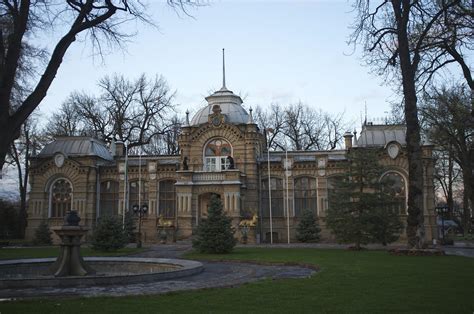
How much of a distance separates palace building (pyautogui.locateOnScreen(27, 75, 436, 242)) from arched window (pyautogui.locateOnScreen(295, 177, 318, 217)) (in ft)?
0.26

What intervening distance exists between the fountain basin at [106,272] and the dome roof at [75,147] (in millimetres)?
21724

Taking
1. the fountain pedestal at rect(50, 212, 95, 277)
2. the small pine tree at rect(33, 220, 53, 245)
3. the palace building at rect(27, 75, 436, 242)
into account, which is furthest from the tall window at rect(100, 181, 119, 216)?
the fountain pedestal at rect(50, 212, 95, 277)

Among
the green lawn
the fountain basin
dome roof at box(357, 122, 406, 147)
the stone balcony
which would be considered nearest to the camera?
the green lawn

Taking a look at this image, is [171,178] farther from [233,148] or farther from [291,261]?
[291,261]

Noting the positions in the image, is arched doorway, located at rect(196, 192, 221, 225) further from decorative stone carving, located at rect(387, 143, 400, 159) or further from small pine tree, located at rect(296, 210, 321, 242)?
decorative stone carving, located at rect(387, 143, 400, 159)

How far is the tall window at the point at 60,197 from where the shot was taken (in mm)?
38031

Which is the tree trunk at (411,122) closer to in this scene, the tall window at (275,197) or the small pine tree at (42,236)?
the tall window at (275,197)

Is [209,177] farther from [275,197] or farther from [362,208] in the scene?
[362,208]

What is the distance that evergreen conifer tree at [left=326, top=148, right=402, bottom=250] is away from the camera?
24984mm

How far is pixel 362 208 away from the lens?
25797 mm

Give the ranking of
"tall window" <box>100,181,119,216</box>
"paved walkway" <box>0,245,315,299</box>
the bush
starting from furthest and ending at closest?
"tall window" <box>100,181,119,216</box>
the bush
"paved walkway" <box>0,245,315,299</box>

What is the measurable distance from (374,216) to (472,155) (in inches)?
302

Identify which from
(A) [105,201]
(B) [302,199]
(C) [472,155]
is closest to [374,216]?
(C) [472,155]

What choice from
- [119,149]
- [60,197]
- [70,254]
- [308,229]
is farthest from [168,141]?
[70,254]
